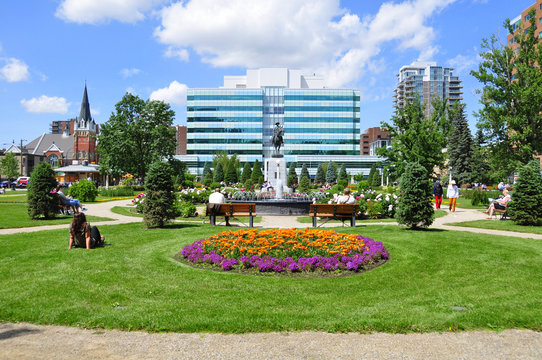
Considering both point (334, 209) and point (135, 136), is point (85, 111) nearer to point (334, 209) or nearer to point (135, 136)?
point (135, 136)

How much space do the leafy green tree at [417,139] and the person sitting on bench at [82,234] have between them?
90.7ft

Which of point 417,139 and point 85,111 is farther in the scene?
point 85,111

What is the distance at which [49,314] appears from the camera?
5.77 metres

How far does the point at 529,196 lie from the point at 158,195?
45.5 feet

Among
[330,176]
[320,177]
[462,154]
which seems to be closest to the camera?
[462,154]

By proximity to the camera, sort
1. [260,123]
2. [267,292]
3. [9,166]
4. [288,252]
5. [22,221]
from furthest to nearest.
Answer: [260,123]
[9,166]
[22,221]
[288,252]
[267,292]

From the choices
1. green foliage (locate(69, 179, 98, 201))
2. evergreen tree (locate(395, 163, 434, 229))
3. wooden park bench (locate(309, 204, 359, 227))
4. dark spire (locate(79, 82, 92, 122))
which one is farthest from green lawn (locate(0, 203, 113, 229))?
dark spire (locate(79, 82, 92, 122))

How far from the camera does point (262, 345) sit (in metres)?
4.80

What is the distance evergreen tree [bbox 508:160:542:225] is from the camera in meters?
14.8

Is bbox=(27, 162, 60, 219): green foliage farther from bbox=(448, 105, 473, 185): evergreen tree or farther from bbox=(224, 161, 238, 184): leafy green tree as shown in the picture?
bbox=(448, 105, 473, 185): evergreen tree

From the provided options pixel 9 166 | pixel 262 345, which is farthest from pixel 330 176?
pixel 262 345

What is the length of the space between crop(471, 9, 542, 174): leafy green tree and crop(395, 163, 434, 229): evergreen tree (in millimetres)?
16950

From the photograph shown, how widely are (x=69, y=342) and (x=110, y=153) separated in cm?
4443

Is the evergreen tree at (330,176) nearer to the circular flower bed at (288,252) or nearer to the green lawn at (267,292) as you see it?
the green lawn at (267,292)
